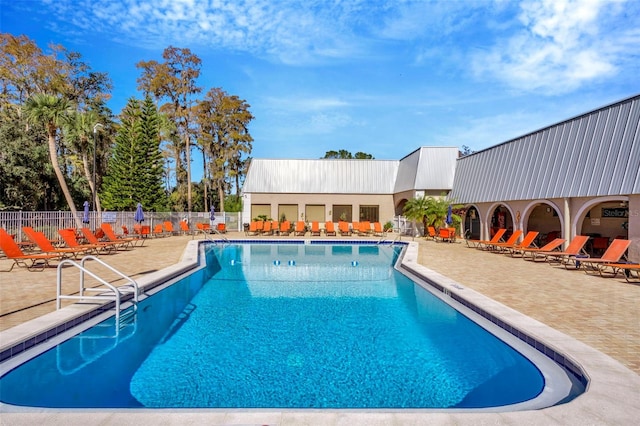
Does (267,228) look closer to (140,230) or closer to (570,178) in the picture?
(140,230)

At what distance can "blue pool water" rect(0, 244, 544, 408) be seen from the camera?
3.82m

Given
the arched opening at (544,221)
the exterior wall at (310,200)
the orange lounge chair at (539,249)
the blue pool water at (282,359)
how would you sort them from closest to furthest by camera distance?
the blue pool water at (282,359) < the orange lounge chair at (539,249) < the arched opening at (544,221) < the exterior wall at (310,200)

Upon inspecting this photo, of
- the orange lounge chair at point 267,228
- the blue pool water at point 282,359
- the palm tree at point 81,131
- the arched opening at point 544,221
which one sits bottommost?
the orange lounge chair at point 267,228

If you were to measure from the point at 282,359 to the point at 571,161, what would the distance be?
12594mm

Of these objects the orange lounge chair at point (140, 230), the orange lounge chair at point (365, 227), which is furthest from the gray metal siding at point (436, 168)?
the orange lounge chair at point (140, 230)

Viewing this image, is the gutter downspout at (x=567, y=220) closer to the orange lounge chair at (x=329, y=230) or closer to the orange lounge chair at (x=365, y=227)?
the orange lounge chair at (x=365, y=227)

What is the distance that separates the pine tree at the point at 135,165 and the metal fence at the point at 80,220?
5.18 metres

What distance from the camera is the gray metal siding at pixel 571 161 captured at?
1090 centimetres

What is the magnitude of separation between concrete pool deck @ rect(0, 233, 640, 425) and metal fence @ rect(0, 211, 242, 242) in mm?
3457

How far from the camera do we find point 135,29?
10.8m

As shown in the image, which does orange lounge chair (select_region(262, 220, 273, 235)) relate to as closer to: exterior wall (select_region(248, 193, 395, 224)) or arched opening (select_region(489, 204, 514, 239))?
exterior wall (select_region(248, 193, 395, 224))

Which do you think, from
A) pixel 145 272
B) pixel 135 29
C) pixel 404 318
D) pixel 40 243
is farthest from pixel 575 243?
pixel 40 243

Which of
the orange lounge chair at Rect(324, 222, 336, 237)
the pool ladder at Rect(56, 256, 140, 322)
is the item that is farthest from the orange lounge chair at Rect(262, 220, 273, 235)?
the pool ladder at Rect(56, 256, 140, 322)

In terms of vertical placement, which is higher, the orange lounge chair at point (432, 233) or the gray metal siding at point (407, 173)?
the gray metal siding at point (407, 173)
